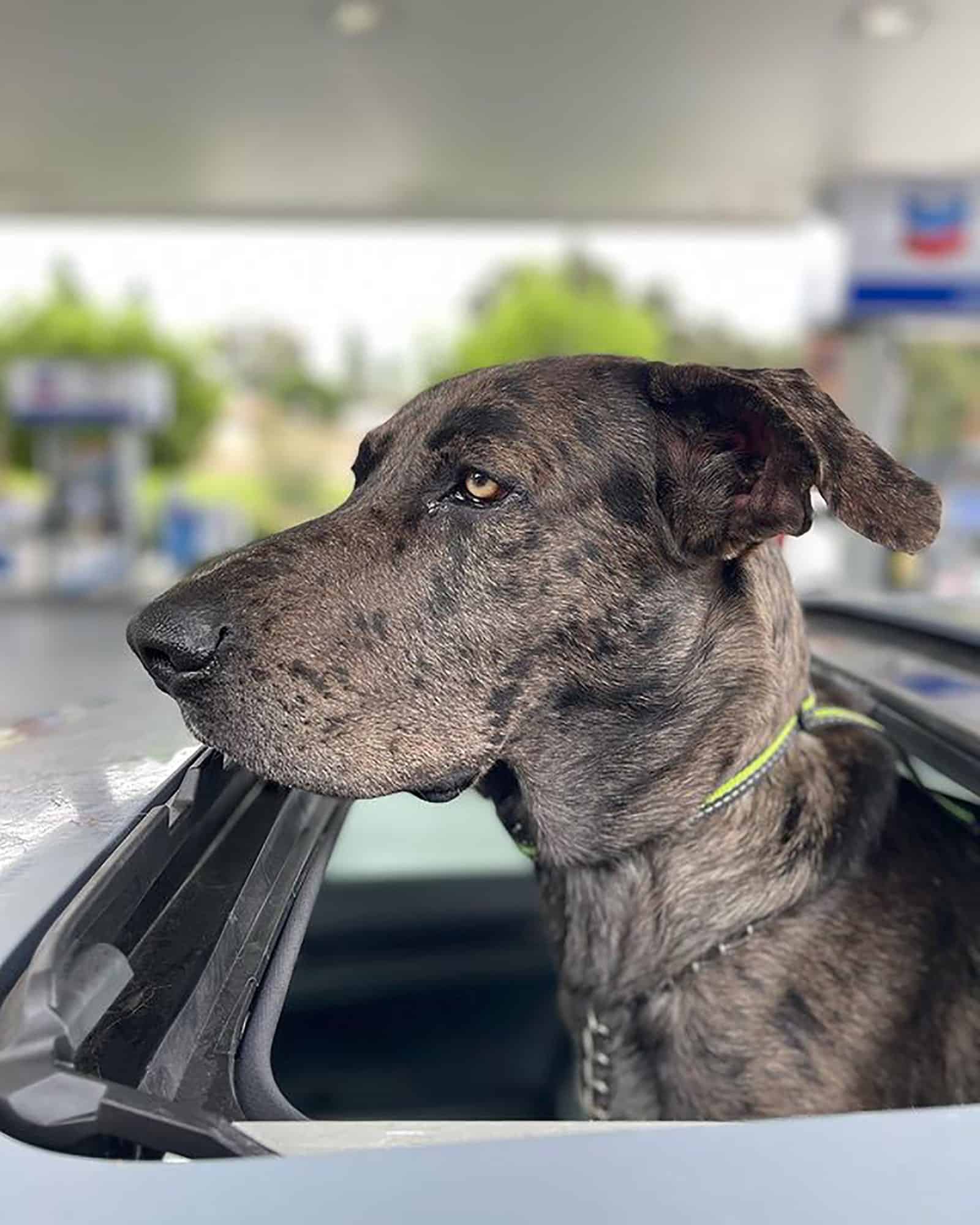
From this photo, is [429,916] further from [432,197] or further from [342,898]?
[432,197]

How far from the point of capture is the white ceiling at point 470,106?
238 inches

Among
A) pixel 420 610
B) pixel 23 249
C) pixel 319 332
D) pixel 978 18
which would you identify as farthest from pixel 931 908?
pixel 319 332

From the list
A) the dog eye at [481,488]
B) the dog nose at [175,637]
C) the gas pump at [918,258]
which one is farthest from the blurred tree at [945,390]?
the dog nose at [175,637]

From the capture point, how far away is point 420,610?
1646mm

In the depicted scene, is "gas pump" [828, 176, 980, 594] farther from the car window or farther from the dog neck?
the dog neck

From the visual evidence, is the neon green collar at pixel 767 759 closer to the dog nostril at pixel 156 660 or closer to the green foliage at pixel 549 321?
the dog nostril at pixel 156 660

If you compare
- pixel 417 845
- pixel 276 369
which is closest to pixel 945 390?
pixel 276 369

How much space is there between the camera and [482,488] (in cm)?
169

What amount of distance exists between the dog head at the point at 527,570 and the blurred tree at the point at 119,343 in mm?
22214

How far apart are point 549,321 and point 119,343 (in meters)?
8.41

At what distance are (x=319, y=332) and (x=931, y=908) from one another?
25.4m

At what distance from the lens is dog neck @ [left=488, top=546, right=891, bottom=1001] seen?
1714 millimetres

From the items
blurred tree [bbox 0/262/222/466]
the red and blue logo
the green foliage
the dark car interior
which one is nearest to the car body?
the dark car interior

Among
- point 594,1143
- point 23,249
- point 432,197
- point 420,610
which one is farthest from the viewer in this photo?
point 23,249
